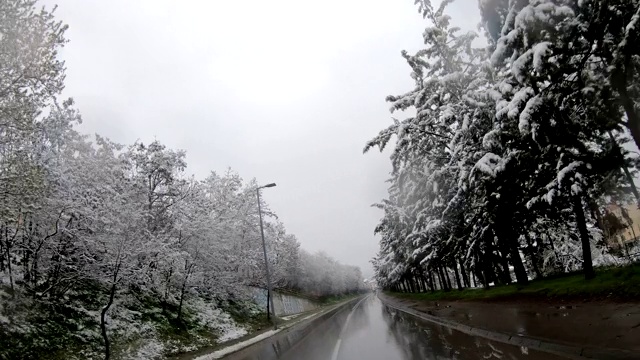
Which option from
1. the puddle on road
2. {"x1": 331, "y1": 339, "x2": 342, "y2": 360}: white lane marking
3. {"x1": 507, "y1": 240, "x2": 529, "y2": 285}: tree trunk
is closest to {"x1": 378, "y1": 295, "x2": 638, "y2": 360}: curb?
the puddle on road

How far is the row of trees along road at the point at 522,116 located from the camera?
24.9ft

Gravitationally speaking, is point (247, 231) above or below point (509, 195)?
above

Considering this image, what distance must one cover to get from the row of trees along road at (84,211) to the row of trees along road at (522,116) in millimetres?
10502

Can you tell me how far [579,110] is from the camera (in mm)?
12367

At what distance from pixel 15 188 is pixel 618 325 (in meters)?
14.1

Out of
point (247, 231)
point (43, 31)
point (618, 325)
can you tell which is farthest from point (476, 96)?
point (247, 231)

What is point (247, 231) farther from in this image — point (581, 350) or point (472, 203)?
point (581, 350)

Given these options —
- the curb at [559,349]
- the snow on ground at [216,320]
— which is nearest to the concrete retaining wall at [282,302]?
the snow on ground at [216,320]

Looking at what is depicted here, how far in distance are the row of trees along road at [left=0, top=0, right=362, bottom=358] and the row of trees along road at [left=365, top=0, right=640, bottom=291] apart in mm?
10502

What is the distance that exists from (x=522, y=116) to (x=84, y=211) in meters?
15.5

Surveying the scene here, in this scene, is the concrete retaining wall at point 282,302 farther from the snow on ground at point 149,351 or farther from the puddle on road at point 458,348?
the puddle on road at point 458,348

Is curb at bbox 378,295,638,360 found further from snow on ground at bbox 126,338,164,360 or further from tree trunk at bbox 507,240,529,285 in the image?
snow on ground at bbox 126,338,164,360

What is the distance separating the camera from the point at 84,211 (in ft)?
51.7

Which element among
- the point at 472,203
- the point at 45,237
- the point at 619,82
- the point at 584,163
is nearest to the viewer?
the point at 619,82
